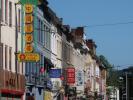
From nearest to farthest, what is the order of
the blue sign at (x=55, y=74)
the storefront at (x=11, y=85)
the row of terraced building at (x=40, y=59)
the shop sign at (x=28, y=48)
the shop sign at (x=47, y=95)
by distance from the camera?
the storefront at (x=11, y=85)
the row of terraced building at (x=40, y=59)
the shop sign at (x=28, y=48)
the blue sign at (x=55, y=74)
the shop sign at (x=47, y=95)

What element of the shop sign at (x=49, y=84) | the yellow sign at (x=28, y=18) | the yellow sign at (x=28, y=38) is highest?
the yellow sign at (x=28, y=18)

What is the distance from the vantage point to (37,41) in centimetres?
6450

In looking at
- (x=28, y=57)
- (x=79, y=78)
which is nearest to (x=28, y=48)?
(x=28, y=57)

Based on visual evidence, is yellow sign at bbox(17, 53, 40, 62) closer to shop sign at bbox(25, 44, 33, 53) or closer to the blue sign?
shop sign at bbox(25, 44, 33, 53)

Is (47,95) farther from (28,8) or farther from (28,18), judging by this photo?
(28,8)

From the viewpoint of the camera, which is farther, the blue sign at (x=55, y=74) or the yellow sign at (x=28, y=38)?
the blue sign at (x=55, y=74)

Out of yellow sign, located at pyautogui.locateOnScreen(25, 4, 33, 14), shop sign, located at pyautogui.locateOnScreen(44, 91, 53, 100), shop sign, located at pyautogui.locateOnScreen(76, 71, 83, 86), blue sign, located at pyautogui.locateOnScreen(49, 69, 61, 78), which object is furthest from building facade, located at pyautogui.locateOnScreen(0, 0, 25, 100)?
shop sign, located at pyautogui.locateOnScreen(76, 71, 83, 86)

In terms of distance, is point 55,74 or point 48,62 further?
point 48,62

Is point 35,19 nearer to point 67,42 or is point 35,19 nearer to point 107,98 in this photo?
point 67,42

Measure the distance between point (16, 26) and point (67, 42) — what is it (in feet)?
124

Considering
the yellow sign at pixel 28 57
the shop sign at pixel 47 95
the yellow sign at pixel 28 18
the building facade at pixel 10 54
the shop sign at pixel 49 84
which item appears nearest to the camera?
the building facade at pixel 10 54

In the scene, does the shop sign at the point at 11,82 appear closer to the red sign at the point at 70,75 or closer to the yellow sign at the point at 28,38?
the yellow sign at the point at 28,38

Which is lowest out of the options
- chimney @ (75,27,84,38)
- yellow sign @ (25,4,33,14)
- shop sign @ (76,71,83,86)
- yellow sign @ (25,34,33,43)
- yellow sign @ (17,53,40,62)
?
shop sign @ (76,71,83,86)

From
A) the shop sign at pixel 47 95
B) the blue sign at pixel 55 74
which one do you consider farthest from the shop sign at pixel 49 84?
the blue sign at pixel 55 74
